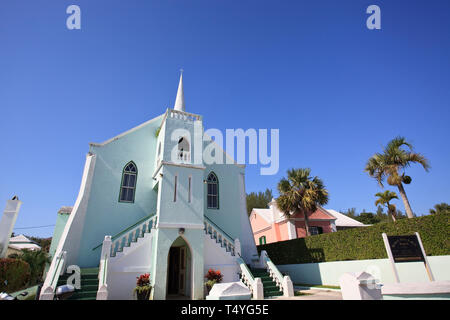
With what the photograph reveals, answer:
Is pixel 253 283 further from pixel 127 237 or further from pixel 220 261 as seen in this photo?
pixel 127 237

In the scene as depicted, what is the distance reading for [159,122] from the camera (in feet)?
Result: 62.1

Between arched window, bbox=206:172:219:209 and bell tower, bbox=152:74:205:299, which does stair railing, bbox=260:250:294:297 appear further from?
arched window, bbox=206:172:219:209

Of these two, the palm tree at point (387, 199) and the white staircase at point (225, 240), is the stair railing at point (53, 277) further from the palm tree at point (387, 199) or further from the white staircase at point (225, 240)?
the palm tree at point (387, 199)

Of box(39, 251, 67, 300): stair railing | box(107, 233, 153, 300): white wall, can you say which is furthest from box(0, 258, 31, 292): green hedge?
box(107, 233, 153, 300): white wall

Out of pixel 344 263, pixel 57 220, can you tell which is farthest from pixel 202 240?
pixel 57 220

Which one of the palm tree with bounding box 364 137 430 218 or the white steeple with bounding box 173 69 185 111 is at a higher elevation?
the white steeple with bounding box 173 69 185 111

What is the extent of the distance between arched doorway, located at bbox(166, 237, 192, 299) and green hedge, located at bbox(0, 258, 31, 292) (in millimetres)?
8777

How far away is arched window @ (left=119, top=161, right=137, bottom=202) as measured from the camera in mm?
16047

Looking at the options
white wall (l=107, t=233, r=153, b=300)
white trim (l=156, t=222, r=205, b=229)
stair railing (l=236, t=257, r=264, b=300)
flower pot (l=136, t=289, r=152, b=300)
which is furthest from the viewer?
white trim (l=156, t=222, r=205, b=229)

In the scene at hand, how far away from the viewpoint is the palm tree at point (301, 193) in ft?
72.1

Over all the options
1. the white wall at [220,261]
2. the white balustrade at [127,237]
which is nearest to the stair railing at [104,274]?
the white balustrade at [127,237]

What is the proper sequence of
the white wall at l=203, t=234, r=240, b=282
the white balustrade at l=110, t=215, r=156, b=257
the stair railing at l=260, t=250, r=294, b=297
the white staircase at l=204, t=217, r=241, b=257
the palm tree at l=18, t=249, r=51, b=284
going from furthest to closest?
the palm tree at l=18, t=249, r=51, b=284
the white staircase at l=204, t=217, r=241, b=257
the white wall at l=203, t=234, r=240, b=282
the white balustrade at l=110, t=215, r=156, b=257
the stair railing at l=260, t=250, r=294, b=297

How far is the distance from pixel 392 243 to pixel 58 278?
47.7 feet
